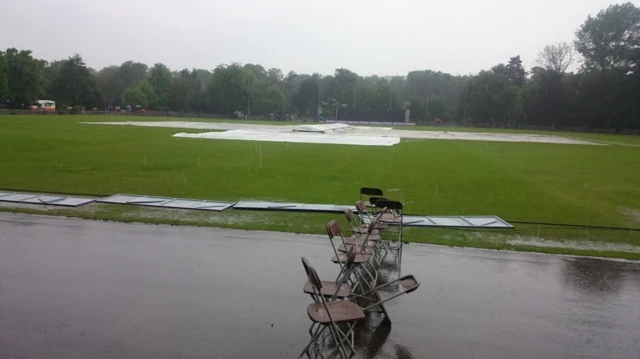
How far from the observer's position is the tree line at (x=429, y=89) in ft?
267

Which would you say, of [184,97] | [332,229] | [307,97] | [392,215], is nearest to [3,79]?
[184,97]

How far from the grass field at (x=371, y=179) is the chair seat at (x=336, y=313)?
5.61 m

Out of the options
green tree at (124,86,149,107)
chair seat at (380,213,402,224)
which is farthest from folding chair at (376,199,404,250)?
green tree at (124,86,149,107)

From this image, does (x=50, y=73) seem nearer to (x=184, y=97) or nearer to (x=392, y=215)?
(x=184, y=97)

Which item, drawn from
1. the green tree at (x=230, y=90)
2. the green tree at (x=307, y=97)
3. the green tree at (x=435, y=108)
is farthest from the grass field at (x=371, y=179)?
the green tree at (x=307, y=97)

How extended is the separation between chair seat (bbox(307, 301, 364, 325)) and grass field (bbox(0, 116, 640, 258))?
5610 mm

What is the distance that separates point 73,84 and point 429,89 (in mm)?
83186

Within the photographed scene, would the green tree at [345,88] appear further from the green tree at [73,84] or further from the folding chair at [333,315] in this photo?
the folding chair at [333,315]

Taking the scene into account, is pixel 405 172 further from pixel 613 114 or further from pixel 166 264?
pixel 613 114

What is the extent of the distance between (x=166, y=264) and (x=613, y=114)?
88022mm

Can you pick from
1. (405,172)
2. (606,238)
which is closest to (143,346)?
(606,238)

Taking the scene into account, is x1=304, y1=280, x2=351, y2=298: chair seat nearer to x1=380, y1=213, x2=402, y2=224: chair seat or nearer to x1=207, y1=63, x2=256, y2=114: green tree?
x1=380, y1=213, x2=402, y2=224: chair seat

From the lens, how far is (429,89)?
122m

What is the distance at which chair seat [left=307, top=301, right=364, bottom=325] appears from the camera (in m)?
5.02
